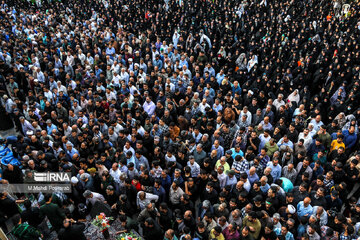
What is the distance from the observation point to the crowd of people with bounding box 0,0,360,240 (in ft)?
17.5

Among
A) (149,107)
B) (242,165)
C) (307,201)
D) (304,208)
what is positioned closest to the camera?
(307,201)

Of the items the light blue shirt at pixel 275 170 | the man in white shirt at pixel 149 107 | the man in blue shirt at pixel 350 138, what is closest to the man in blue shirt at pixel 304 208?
the light blue shirt at pixel 275 170

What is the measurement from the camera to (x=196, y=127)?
288 inches

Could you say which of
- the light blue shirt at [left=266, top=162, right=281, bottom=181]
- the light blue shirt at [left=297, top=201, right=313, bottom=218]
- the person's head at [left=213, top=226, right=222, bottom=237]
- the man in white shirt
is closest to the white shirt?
the person's head at [left=213, top=226, right=222, bottom=237]

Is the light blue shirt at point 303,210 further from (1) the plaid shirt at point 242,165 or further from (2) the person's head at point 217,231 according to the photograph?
(2) the person's head at point 217,231

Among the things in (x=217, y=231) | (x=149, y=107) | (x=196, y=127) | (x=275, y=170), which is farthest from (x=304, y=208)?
(x=149, y=107)

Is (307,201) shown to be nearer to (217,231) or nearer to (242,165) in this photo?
(242,165)

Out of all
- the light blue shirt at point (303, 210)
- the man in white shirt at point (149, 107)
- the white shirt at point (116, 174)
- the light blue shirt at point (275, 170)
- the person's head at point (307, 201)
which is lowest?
the white shirt at point (116, 174)

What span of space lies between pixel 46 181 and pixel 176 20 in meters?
11.0

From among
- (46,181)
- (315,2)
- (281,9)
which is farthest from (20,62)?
(315,2)

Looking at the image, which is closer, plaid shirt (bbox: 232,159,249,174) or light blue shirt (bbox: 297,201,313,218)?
light blue shirt (bbox: 297,201,313,218)

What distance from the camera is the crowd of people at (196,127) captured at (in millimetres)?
5344

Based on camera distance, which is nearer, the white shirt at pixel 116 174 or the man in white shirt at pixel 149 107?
the white shirt at pixel 116 174

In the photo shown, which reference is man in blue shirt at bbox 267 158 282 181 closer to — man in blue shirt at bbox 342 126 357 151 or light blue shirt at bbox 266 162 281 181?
light blue shirt at bbox 266 162 281 181
